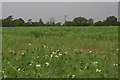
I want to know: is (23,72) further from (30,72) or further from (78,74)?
(78,74)

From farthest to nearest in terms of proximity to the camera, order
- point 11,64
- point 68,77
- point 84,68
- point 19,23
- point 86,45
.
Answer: point 19,23
point 86,45
point 11,64
point 84,68
point 68,77

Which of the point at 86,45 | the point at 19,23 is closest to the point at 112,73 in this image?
the point at 86,45

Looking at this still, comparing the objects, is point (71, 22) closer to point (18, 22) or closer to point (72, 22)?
point (72, 22)

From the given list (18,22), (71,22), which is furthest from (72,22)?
(18,22)

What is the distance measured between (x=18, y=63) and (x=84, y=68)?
1.64 m

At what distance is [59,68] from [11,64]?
4.03ft

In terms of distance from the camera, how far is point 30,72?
179 inches

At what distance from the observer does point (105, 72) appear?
450cm

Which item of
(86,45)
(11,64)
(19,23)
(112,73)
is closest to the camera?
(112,73)

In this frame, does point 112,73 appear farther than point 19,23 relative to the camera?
No

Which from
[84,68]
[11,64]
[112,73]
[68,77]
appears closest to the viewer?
[68,77]

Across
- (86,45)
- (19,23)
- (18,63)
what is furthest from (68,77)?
(19,23)

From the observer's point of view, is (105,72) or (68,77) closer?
(68,77)

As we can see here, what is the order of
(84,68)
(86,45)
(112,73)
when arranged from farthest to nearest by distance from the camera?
(86,45)
(84,68)
(112,73)
